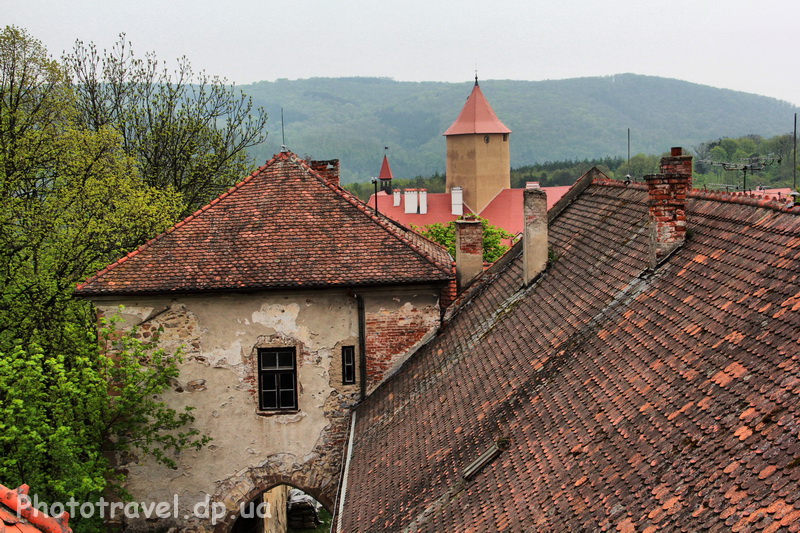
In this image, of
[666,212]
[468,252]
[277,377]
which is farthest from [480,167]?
[666,212]

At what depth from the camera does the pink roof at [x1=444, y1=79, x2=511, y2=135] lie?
3088 inches

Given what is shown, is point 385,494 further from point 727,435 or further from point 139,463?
point 139,463

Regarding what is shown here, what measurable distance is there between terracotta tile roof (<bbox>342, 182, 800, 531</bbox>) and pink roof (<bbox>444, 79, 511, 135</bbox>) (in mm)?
65610

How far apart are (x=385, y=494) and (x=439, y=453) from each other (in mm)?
849

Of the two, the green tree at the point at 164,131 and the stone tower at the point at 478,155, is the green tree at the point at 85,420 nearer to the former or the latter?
the green tree at the point at 164,131

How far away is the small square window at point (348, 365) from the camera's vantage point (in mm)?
16031

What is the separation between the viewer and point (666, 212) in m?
10.2

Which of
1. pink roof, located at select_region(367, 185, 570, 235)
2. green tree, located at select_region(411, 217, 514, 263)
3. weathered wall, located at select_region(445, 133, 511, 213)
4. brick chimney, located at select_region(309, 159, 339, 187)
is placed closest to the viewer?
brick chimney, located at select_region(309, 159, 339, 187)

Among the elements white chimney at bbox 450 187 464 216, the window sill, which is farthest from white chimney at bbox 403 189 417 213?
the window sill

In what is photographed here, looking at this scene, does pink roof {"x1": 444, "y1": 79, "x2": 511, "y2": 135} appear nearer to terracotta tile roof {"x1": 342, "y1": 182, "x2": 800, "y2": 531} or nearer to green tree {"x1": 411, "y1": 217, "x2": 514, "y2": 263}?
green tree {"x1": 411, "y1": 217, "x2": 514, "y2": 263}

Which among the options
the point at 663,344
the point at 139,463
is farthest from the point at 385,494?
the point at 139,463

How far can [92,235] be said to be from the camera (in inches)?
A: 850

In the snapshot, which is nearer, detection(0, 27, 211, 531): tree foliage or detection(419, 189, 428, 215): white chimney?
detection(0, 27, 211, 531): tree foliage

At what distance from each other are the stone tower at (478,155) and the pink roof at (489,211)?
1.87 meters
